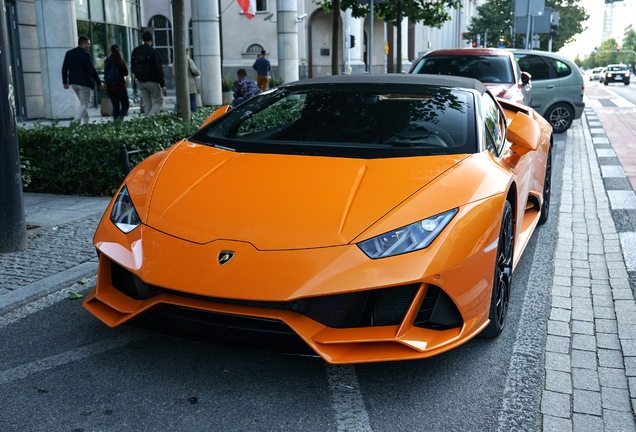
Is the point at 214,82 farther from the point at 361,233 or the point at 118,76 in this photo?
the point at 361,233

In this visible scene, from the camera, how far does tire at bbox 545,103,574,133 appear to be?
14.1 meters

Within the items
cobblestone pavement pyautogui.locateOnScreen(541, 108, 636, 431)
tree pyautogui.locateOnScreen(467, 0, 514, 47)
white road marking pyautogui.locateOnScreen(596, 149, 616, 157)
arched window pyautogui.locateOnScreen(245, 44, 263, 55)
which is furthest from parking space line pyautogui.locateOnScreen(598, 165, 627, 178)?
tree pyautogui.locateOnScreen(467, 0, 514, 47)

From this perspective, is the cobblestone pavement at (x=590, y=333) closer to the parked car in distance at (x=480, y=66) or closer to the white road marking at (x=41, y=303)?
the white road marking at (x=41, y=303)

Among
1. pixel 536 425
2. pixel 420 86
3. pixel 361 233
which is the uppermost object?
pixel 420 86

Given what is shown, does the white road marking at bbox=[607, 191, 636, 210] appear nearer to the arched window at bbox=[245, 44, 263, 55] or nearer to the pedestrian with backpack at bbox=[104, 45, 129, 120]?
the pedestrian with backpack at bbox=[104, 45, 129, 120]

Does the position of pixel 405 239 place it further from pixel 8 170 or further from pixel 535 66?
pixel 535 66

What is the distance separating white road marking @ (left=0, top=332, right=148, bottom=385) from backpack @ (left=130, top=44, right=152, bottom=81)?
10.5 meters

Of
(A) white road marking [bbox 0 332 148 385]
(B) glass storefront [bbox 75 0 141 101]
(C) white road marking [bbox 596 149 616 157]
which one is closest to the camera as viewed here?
(A) white road marking [bbox 0 332 148 385]

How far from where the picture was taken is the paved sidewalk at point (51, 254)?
14.4 ft

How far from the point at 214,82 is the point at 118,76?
24.9 ft

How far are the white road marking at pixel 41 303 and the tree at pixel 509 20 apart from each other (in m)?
58.3

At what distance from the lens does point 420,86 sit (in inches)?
168

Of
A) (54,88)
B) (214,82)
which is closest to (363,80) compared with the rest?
(54,88)

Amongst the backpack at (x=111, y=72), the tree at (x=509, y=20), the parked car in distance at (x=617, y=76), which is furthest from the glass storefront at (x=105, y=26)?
the parked car in distance at (x=617, y=76)
